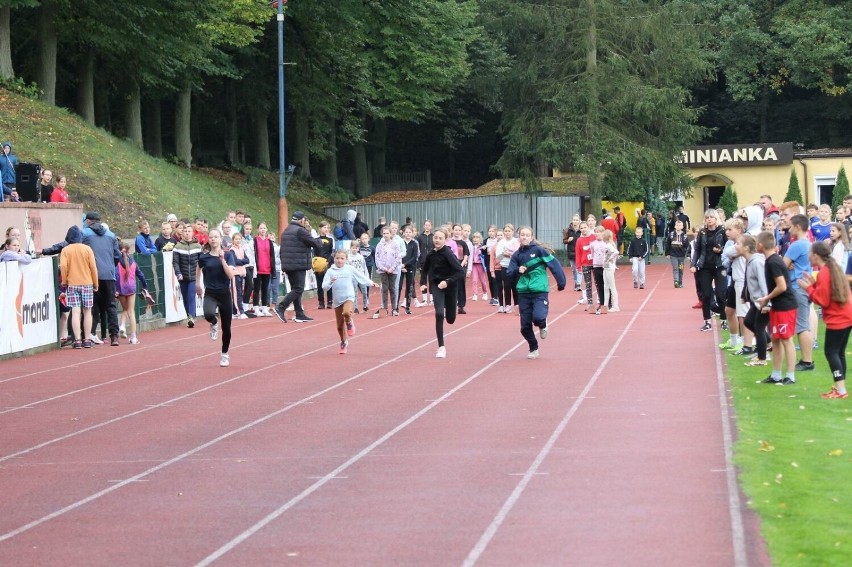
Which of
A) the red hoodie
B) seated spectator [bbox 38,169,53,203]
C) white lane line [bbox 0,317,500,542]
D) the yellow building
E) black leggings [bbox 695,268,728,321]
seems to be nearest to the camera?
white lane line [bbox 0,317,500,542]

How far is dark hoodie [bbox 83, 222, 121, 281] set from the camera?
2261 centimetres

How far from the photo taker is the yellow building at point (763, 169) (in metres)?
65.2

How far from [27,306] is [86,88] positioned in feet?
81.8

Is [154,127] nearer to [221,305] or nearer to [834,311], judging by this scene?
[221,305]

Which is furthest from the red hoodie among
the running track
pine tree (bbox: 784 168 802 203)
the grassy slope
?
pine tree (bbox: 784 168 802 203)

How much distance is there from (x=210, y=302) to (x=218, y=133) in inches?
2139

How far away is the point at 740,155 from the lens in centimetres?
6606

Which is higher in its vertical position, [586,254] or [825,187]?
[825,187]

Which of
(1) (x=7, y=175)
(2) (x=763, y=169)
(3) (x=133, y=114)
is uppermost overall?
(3) (x=133, y=114)

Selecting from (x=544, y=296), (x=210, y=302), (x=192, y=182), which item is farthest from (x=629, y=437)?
(x=192, y=182)

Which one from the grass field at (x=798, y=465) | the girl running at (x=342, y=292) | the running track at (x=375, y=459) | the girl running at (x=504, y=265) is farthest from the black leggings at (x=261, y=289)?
the grass field at (x=798, y=465)

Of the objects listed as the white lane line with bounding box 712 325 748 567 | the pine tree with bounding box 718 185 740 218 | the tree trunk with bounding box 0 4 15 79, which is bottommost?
the white lane line with bounding box 712 325 748 567

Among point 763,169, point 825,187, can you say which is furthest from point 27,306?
point 825,187

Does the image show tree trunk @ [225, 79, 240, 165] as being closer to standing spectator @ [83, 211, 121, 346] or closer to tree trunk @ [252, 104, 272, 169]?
tree trunk @ [252, 104, 272, 169]
